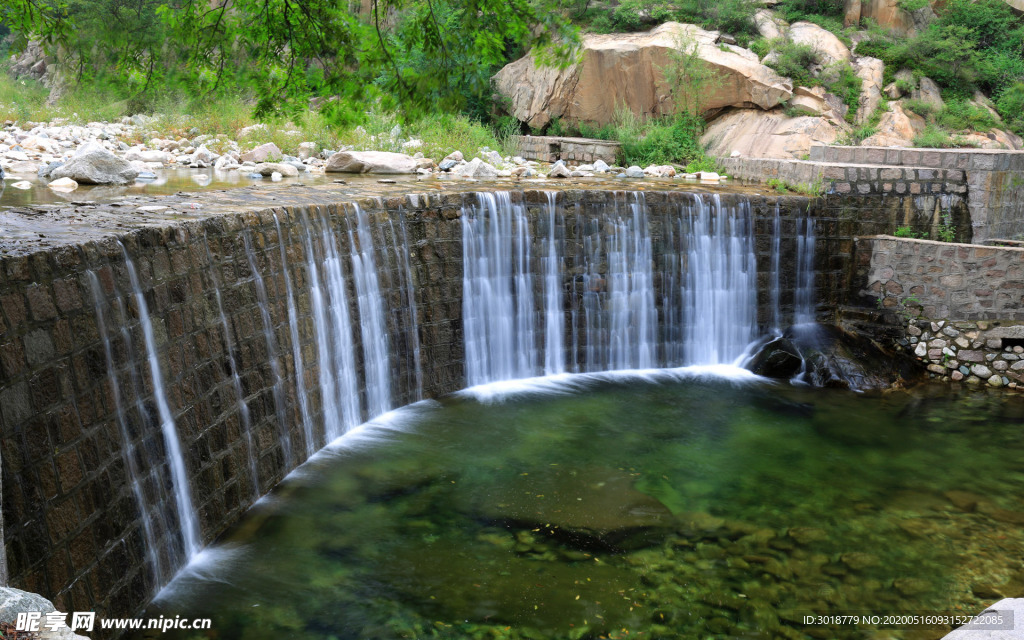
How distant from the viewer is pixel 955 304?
9.95 m

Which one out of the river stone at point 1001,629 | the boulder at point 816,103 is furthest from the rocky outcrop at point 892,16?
the river stone at point 1001,629

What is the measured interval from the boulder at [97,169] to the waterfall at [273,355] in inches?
194

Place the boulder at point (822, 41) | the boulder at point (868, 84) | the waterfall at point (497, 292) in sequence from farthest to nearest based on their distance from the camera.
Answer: the boulder at point (822, 41) < the boulder at point (868, 84) < the waterfall at point (497, 292)

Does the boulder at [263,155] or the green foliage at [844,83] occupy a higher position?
the green foliage at [844,83]

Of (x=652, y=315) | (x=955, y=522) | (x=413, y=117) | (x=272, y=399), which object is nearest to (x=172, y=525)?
(x=272, y=399)

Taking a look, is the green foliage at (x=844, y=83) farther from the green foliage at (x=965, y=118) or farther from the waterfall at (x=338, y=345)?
the waterfall at (x=338, y=345)

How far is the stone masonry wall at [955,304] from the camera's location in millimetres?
9680

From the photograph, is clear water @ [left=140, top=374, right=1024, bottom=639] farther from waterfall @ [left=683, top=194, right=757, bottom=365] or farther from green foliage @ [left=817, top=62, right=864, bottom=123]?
green foliage @ [left=817, top=62, right=864, bottom=123]

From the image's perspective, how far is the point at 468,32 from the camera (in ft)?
16.5

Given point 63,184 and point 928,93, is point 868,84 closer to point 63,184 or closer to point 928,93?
point 928,93

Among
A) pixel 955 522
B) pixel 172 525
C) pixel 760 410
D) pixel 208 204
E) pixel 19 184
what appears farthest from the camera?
pixel 19 184

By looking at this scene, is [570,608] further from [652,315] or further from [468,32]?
[652,315]

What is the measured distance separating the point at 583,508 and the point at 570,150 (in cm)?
1213

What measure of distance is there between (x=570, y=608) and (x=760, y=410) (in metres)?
4.48
